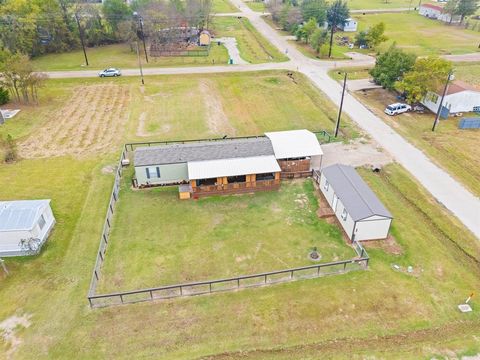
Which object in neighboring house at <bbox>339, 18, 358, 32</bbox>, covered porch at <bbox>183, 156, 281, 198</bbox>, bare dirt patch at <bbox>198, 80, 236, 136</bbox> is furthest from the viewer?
neighboring house at <bbox>339, 18, 358, 32</bbox>

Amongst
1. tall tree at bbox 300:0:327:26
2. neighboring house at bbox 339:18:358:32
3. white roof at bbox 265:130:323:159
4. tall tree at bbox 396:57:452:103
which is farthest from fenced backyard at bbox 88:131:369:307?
neighboring house at bbox 339:18:358:32

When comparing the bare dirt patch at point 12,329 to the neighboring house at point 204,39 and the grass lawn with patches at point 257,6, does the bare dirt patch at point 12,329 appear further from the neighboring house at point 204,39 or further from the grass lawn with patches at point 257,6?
the grass lawn with patches at point 257,6

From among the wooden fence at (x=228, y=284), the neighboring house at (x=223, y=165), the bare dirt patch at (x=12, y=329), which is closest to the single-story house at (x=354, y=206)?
the wooden fence at (x=228, y=284)

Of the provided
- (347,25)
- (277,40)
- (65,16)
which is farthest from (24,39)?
(347,25)

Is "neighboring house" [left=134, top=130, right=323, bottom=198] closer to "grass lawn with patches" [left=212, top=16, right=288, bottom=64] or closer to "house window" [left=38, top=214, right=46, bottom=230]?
"house window" [left=38, top=214, right=46, bottom=230]

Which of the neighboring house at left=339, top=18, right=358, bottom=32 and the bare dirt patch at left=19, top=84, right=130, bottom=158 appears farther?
the neighboring house at left=339, top=18, right=358, bottom=32

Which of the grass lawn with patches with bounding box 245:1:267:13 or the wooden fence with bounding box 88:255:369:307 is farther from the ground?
the grass lawn with patches with bounding box 245:1:267:13

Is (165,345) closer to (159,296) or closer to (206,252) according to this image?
(159,296)
